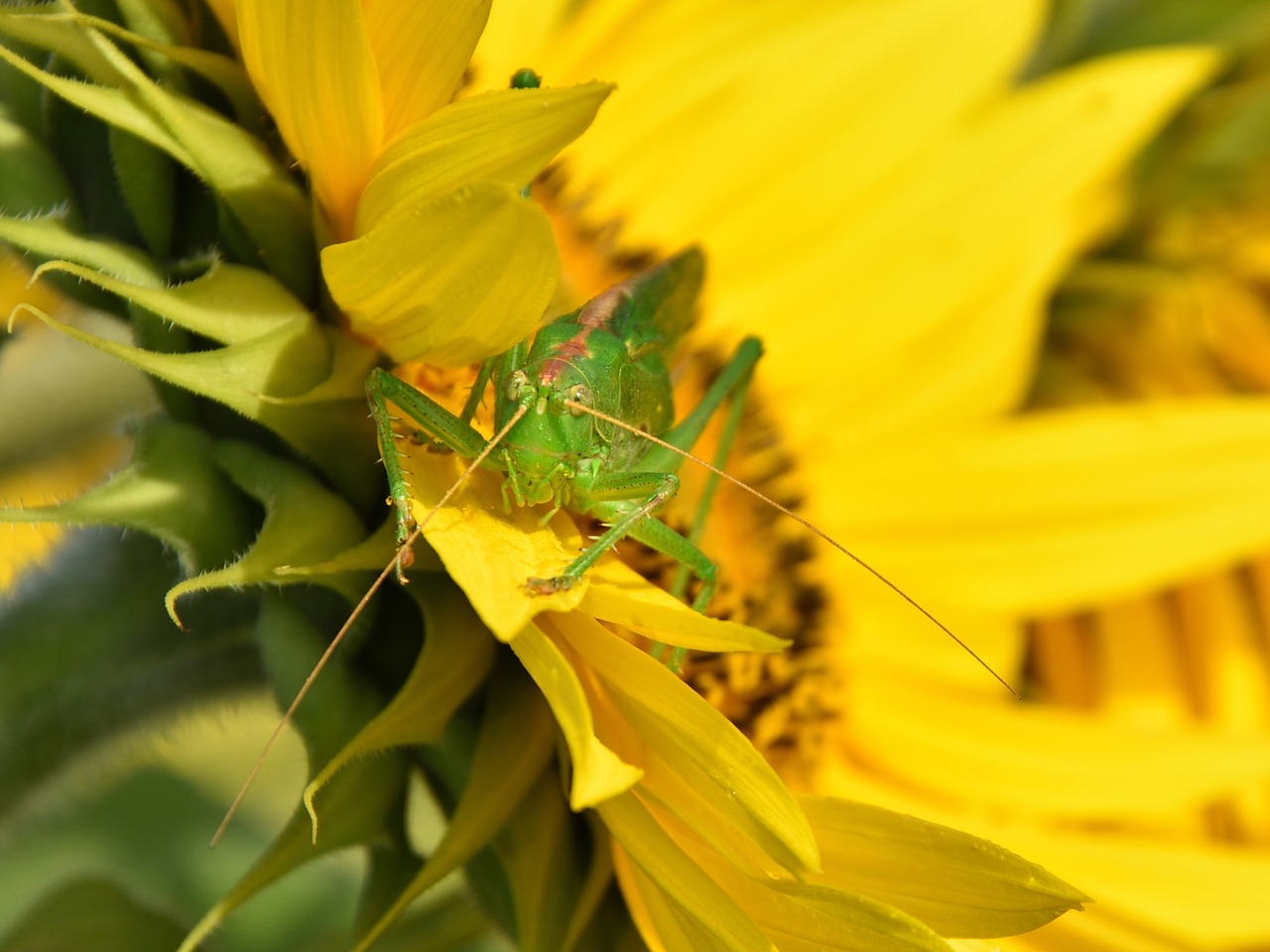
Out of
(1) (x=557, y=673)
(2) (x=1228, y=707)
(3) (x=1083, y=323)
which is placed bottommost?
(2) (x=1228, y=707)

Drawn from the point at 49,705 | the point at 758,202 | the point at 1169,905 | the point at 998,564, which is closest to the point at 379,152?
the point at 49,705

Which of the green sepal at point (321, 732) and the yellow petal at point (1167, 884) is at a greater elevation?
the green sepal at point (321, 732)

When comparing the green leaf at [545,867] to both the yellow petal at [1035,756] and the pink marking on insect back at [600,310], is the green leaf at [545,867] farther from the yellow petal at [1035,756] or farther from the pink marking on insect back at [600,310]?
the yellow petal at [1035,756]

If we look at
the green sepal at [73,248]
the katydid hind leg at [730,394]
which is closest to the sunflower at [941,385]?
the katydid hind leg at [730,394]

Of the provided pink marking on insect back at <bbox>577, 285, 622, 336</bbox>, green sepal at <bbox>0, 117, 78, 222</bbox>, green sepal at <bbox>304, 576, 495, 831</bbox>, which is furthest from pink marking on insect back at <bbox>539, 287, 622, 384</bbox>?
green sepal at <bbox>0, 117, 78, 222</bbox>

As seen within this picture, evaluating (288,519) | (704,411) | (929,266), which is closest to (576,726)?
(288,519)

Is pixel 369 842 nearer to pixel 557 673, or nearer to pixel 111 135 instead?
pixel 557 673
